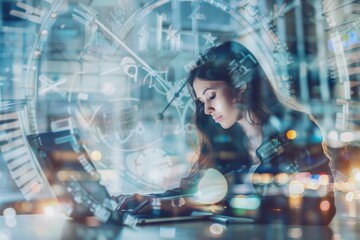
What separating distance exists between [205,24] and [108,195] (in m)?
0.89

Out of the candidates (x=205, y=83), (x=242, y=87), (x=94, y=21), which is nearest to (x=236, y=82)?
(x=242, y=87)

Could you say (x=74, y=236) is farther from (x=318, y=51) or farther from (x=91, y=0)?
(x=318, y=51)

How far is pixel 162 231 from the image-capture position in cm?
188

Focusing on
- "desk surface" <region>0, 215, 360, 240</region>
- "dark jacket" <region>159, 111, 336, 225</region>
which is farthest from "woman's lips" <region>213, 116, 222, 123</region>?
"desk surface" <region>0, 215, 360, 240</region>

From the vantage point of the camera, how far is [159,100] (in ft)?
6.73

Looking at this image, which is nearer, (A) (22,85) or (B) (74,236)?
(B) (74,236)

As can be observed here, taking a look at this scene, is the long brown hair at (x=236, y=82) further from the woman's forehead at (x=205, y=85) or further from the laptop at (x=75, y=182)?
the laptop at (x=75, y=182)

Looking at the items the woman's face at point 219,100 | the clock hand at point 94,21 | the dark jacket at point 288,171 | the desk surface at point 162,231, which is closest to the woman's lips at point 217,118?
the woman's face at point 219,100

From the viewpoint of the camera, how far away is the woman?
2084 mm

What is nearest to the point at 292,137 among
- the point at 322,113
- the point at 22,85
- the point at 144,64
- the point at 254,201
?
the point at 322,113
